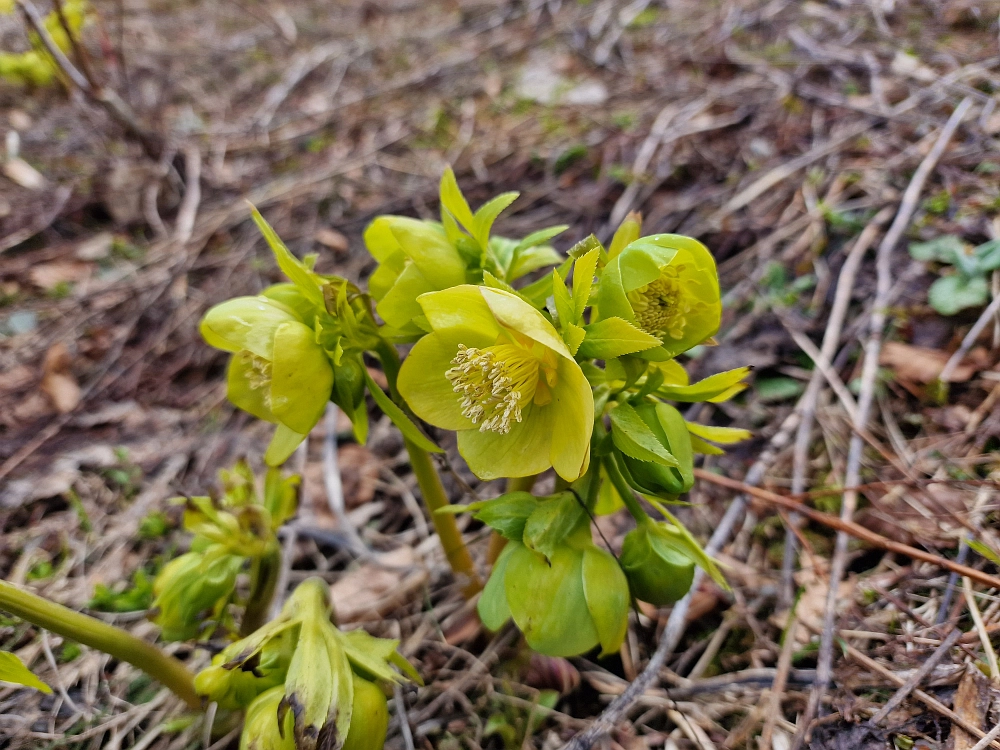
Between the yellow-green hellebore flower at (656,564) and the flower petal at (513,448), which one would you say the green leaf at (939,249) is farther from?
the flower petal at (513,448)

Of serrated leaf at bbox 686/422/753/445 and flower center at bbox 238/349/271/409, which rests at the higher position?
flower center at bbox 238/349/271/409

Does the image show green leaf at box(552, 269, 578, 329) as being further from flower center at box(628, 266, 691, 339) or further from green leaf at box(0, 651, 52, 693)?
green leaf at box(0, 651, 52, 693)

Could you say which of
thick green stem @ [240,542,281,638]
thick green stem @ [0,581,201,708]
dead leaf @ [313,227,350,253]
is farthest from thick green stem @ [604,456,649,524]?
dead leaf @ [313,227,350,253]

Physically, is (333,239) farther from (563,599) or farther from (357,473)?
(563,599)

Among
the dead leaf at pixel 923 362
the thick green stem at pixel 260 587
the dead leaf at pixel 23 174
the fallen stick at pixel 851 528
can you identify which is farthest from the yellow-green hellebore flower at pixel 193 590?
the dead leaf at pixel 23 174

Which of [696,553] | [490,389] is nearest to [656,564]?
[696,553]

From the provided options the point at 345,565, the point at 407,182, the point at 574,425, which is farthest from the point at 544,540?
the point at 407,182

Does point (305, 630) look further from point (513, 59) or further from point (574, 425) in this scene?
point (513, 59)
